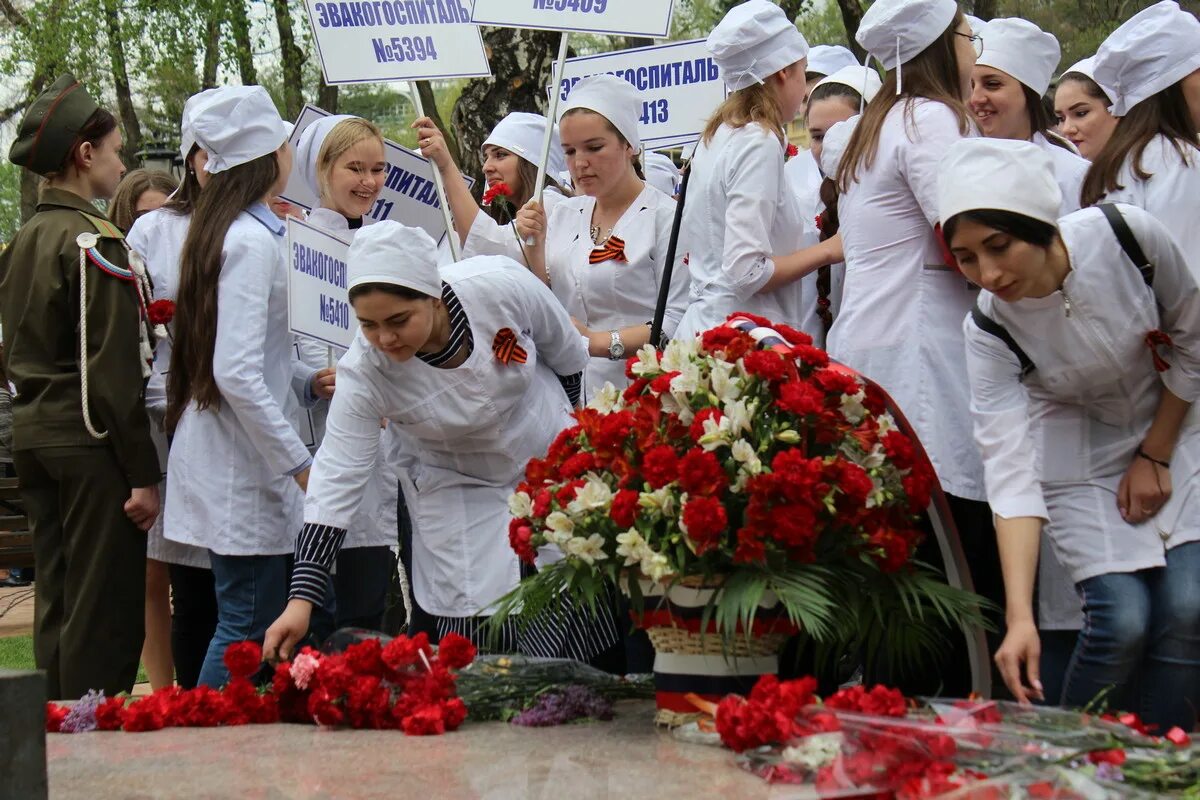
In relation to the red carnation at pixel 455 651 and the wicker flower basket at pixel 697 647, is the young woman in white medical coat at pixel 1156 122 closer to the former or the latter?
the wicker flower basket at pixel 697 647

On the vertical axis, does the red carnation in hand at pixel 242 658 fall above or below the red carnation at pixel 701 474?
below

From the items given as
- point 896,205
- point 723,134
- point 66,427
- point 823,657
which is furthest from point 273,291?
point 823,657

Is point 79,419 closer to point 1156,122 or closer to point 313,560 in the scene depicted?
point 313,560

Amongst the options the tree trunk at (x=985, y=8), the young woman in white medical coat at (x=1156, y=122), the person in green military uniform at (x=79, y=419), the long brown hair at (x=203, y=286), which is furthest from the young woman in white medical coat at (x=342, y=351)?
the tree trunk at (x=985, y=8)

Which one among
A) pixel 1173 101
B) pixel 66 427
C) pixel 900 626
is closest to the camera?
pixel 900 626

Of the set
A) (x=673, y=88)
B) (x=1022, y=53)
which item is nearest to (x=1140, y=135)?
(x=1022, y=53)

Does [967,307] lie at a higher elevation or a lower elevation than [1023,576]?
higher

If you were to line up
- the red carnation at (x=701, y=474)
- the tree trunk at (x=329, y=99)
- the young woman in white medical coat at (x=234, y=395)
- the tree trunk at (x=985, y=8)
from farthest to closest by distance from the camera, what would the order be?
the tree trunk at (x=329, y=99) → the tree trunk at (x=985, y=8) → the young woman in white medical coat at (x=234, y=395) → the red carnation at (x=701, y=474)

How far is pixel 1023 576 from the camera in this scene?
3.61 meters

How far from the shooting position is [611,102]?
5.62m

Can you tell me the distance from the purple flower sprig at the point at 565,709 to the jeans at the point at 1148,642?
1118mm

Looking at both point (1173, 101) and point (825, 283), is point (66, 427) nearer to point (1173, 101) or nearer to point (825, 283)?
point (825, 283)

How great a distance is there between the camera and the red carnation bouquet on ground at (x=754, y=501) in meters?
3.40

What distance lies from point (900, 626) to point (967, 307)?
137 centimetres
